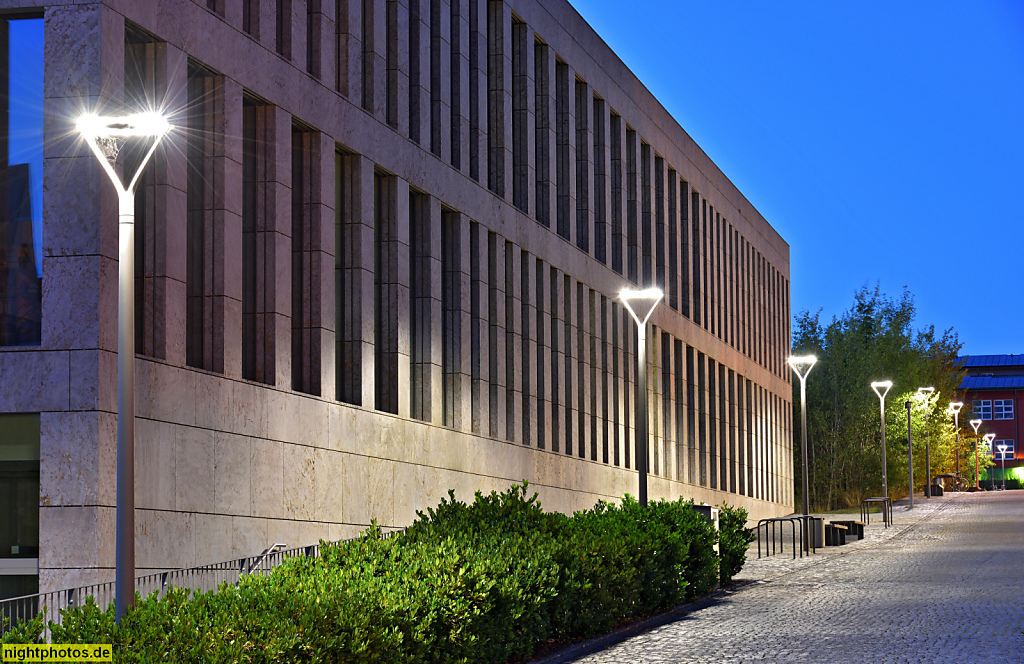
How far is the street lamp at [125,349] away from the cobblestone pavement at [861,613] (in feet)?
18.7

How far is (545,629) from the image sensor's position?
51.4ft

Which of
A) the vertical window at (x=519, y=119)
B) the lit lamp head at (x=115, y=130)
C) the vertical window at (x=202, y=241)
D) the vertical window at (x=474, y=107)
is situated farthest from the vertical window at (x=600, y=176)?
the lit lamp head at (x=115, y=130)

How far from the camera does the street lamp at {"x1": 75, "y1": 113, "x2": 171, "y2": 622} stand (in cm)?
1262

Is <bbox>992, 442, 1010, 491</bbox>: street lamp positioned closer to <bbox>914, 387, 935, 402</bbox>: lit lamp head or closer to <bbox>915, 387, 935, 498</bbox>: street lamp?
<bbox>914, 387, 935, 402</bbox>: lit lamp head

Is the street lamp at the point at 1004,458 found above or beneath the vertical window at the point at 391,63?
beneath

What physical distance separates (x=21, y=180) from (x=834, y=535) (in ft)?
91.0

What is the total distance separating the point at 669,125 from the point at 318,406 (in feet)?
101

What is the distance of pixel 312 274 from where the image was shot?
2570 centimetres

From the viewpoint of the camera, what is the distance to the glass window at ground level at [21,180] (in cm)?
2000

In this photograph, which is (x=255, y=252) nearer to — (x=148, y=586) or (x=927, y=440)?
(x=148, y=586)

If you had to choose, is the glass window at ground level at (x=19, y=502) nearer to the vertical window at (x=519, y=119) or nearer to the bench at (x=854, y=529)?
the vertical window at (x=519, y=119)

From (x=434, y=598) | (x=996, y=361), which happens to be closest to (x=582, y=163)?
(x=434, y=598)

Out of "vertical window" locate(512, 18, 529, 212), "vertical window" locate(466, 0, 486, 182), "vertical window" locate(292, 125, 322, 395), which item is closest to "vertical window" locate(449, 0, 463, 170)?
"vertical window" locate(466, 0, 486, 182)

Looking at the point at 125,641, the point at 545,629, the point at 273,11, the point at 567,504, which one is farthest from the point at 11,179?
the point at 567,504
